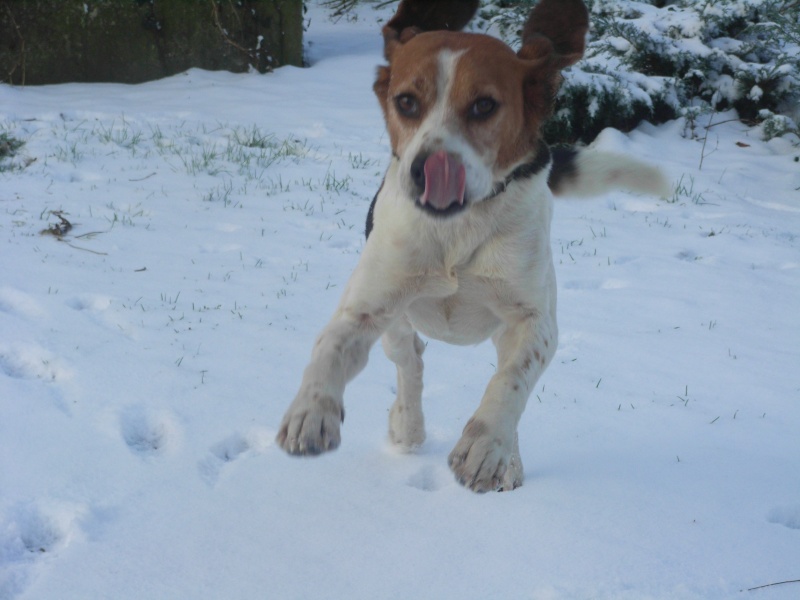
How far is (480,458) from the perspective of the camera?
2197mm

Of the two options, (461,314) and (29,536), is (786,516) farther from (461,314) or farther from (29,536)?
(29,536)

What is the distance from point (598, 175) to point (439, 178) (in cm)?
135

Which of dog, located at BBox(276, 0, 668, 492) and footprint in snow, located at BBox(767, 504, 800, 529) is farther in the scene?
footprint in snow, located at BBox(767, 504, 800, 529)

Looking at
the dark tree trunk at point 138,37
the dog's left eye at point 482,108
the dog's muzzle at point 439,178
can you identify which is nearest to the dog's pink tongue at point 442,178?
the dog's muzzle at point 439,178

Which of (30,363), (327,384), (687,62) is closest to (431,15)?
(327,384)

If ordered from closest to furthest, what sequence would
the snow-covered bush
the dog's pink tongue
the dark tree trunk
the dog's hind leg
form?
the dog's pink tongue → the dog's hind leg → the snow-covered bush → the dark tree trunk

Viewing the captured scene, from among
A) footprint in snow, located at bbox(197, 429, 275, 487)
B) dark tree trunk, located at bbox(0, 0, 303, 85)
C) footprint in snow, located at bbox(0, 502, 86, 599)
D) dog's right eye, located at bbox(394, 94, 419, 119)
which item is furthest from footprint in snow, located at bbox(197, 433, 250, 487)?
dark tree trunk, located at bbox(0, 0, 303, 85)

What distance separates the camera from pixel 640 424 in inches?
137

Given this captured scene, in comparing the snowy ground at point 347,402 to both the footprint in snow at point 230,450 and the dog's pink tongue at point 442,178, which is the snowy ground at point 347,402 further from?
the dog's pink tongue at point 442,178

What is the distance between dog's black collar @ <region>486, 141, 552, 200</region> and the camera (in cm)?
266

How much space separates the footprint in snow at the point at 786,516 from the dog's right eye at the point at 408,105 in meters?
1.76

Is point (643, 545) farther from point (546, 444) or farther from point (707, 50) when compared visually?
point (707, 50)

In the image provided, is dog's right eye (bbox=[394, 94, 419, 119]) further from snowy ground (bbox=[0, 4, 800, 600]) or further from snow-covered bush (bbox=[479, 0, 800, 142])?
snow-covered bush (bbox=[479, 0, 800, 142])

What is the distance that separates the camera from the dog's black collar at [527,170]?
2661 millimetres
